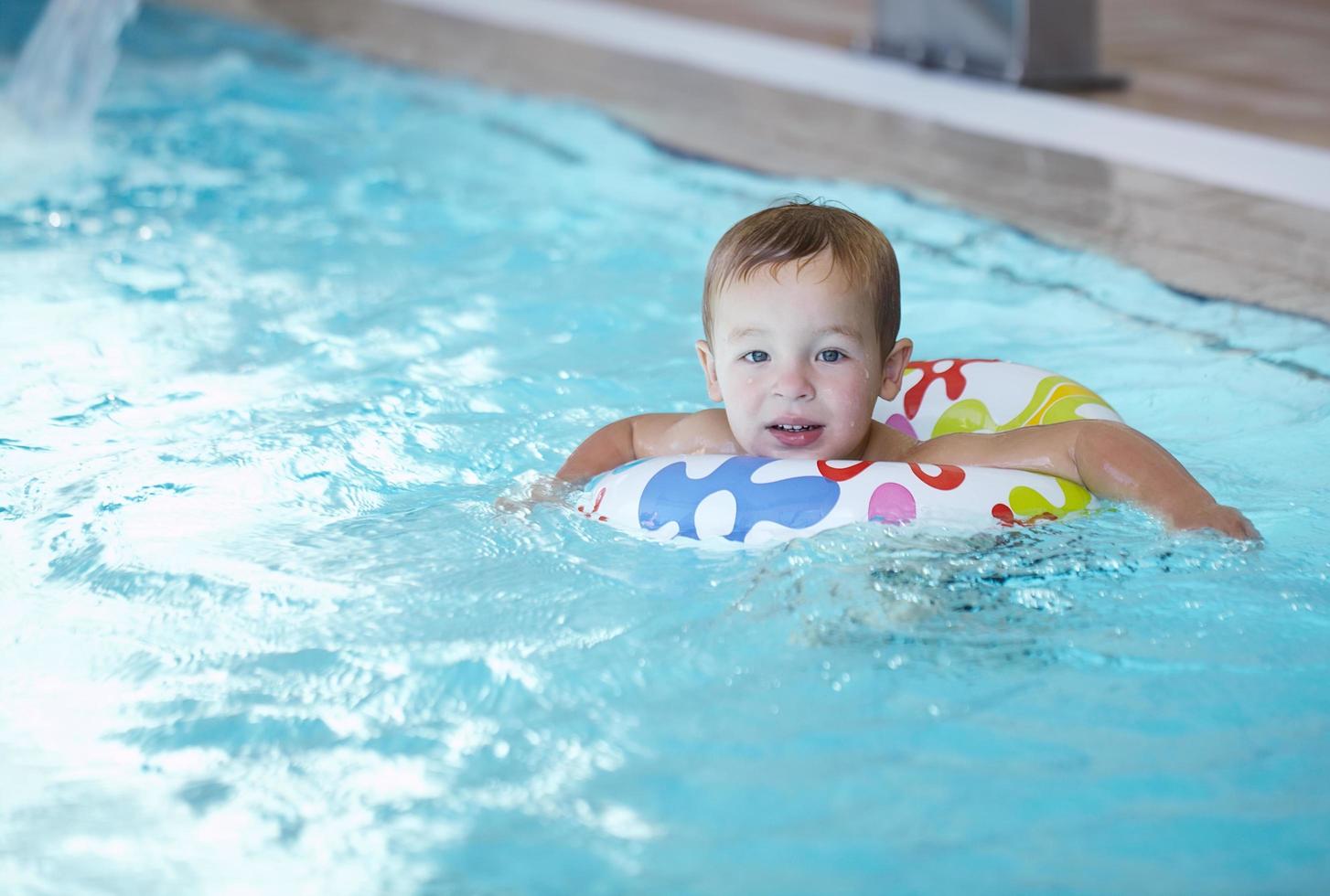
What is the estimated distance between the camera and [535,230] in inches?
193

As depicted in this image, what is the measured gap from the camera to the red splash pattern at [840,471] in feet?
7.97

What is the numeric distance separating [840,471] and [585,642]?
0.49 meters

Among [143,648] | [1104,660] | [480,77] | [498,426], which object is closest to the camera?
[1104,660]

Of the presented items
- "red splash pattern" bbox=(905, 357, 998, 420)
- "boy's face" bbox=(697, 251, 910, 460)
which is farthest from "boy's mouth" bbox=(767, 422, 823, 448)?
"red splash pattern" bbox=(905, 357, 998, 420)

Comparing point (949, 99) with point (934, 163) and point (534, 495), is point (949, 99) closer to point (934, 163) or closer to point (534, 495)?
point (934, 163)

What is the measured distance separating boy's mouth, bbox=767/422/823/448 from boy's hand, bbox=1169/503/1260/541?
1.94ft

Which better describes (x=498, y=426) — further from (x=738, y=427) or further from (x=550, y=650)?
(x=550, y=650)

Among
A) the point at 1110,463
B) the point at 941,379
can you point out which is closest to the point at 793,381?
the point at 1110,463

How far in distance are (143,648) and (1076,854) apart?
1.44 meters

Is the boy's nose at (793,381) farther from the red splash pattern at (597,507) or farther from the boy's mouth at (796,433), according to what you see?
the red splash pattern at (597,507)

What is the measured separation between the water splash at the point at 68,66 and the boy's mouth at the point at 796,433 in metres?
4.71

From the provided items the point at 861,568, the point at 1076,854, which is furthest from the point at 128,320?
the point at 1076,854

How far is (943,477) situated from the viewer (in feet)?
8.00

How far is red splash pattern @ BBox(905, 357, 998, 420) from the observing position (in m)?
2.99
